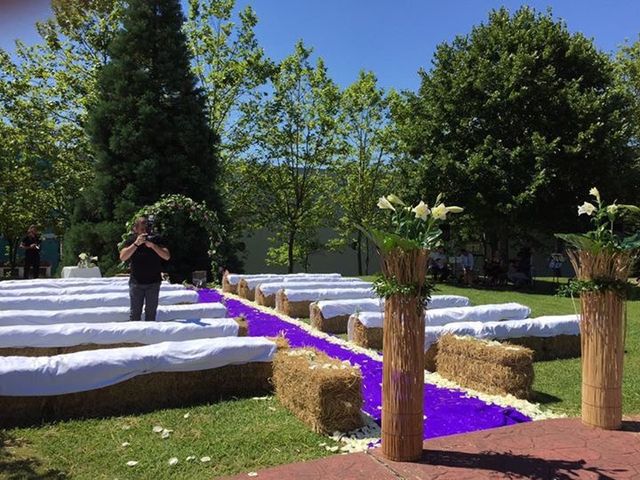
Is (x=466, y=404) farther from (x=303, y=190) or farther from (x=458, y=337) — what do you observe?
(x=303, y=190)

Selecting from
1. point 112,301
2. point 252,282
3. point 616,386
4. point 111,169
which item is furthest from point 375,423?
point 111,169

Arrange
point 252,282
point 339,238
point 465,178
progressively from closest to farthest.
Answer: point 252,282
point 465,178
point 339,238

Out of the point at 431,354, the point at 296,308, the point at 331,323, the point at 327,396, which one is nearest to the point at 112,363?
the point at 327,396

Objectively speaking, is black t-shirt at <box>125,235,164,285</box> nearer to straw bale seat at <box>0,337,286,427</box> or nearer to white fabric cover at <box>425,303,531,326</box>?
straw bale seat at <box>0,337,286,427</box>

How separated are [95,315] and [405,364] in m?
6.30

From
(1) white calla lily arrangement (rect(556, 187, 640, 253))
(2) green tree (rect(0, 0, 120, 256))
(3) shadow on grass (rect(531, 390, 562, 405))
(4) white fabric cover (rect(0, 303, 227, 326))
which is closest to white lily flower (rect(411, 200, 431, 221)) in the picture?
(1) white calla lily arrangement (rect(556, 187, 640, 253))

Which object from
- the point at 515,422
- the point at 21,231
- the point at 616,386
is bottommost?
the point at 515,422

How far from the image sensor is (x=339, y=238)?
109 ft

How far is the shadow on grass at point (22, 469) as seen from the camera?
4074mm

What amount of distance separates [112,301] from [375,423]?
22.6ft

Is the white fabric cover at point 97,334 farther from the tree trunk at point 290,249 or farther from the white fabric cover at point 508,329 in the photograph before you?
the tree trunk at point 290,249

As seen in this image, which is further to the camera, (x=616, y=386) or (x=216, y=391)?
(x=216, y=391)

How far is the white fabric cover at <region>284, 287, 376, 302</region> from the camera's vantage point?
11.9 metres

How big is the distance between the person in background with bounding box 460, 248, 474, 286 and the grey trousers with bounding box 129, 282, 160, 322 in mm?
13821
